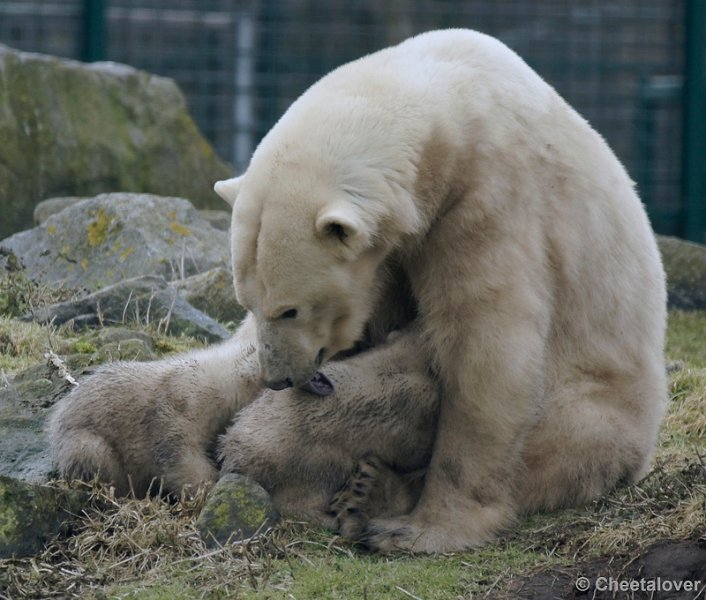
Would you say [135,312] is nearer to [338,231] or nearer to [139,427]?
[139,427]

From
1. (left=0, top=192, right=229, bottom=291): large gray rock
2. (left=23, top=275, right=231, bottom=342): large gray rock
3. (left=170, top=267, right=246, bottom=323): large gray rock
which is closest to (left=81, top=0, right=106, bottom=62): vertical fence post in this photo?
(left=0, top=192, right=229, bottom=291): large gray rock

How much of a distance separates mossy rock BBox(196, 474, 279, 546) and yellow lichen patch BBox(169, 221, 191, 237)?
11.9 ft

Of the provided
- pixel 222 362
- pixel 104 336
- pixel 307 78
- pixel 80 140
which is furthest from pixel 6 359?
pixel 307 78

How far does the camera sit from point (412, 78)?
437 cm

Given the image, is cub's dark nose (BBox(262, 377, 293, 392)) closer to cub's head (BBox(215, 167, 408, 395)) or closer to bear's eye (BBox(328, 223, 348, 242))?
cub's head (BBox(215, 167, 408, 395))

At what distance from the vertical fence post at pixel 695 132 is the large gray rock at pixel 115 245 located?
197 inches

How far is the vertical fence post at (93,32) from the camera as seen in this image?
10.6 meters

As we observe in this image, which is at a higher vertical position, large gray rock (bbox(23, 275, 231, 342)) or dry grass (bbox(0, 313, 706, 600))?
large gray rock (bbox(23, 275, 231, 342))

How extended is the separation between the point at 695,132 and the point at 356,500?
305 inches

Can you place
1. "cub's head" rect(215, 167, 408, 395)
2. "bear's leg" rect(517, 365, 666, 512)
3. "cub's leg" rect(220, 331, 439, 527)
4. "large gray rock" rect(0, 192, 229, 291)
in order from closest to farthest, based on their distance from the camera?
"cub's head" rect(215, 167, 408, 395) < "cub's leg" rect(220, 331, 439, 527) < "bear's leg" rect(517, 365, 666, 512) < "large gray rock" rect(0, 192, 229, 291)

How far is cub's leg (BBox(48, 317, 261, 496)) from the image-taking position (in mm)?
4254

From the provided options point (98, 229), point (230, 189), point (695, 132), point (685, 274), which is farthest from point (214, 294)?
point (695, 132)

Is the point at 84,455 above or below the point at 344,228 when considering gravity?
below

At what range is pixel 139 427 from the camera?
4277mm
